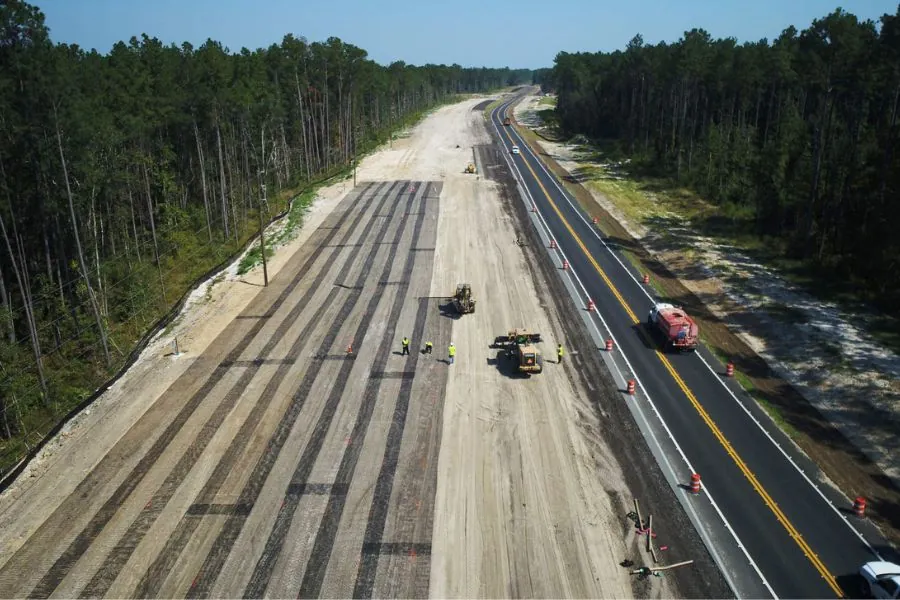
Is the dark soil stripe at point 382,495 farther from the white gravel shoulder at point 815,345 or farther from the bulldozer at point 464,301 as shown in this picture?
the white gravel shoulder at point 815,345

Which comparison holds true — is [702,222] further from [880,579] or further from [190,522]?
[190,522]

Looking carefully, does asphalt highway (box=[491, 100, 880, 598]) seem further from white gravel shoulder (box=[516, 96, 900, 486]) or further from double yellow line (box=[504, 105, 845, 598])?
white gravel shoulder (box=[516, 96, 900, 486])

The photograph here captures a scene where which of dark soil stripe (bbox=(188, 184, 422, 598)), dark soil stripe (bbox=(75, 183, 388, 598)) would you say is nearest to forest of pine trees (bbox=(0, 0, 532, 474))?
dark soil stripe (bbox=(75, 183, 388, 598))

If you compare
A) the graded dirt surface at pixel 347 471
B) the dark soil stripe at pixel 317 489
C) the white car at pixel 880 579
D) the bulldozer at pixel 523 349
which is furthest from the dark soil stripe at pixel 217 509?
the white car at pixel 880 579

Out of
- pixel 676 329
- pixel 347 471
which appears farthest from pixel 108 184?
pixel 676 329

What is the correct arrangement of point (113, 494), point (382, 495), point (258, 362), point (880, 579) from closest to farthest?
point (880, 579) < point (382, 495) < point (113, 494) < point (258, 362)
